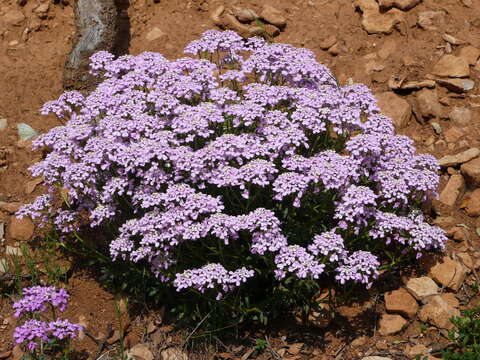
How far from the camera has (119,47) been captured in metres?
8.23

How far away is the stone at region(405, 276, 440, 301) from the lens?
5.47 m

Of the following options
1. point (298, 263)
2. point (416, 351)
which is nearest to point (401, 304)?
point (416, 351)

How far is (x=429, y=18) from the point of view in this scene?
7566 mm

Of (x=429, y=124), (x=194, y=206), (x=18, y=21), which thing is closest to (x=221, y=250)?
(x=194, y=206)

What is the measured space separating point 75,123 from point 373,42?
13.1 feet

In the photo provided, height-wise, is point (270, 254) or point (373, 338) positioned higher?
point (270, 254)

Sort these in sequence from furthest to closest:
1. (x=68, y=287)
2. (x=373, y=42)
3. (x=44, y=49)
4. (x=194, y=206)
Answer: (x=44, y=49) < (x=373, y=42) < (x=68, y=287) < (x=194, y=206)

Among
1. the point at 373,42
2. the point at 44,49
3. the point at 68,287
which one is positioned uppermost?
the point at 373,42

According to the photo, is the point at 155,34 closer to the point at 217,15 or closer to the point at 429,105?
the point at 217,15

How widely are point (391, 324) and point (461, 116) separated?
8.57 feet

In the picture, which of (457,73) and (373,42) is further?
(373,42)

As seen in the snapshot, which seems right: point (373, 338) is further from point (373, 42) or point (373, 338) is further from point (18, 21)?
point (18, 21)

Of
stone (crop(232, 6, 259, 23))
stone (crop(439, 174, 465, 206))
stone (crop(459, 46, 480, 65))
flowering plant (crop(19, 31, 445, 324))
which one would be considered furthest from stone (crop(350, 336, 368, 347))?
stone (crop(232, 6, 259, 23))

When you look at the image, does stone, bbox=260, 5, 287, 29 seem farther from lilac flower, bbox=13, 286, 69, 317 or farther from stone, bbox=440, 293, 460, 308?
lilac flower, bbox=13, 286, 69, 317
